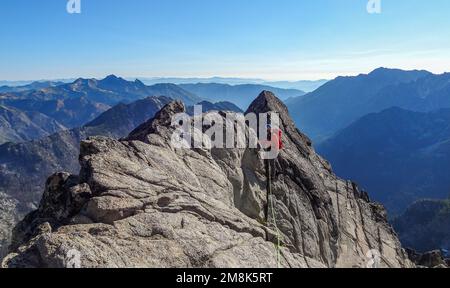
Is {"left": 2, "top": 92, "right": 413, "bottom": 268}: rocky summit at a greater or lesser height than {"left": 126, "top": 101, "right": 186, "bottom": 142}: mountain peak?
lesser

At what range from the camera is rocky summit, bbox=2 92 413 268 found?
24125 millimetres

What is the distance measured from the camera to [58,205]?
108ft

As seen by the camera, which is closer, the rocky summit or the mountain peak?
the rocky summit

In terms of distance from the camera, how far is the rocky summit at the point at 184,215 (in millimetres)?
24125

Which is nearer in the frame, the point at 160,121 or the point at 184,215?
the point at 184,215

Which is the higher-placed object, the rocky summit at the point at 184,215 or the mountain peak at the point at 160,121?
the mountain peak at the point at 160,121

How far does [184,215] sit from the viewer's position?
96.3ft

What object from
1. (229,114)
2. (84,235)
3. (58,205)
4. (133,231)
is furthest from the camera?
(229,114)

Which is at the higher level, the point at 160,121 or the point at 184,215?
the point at 160,121
